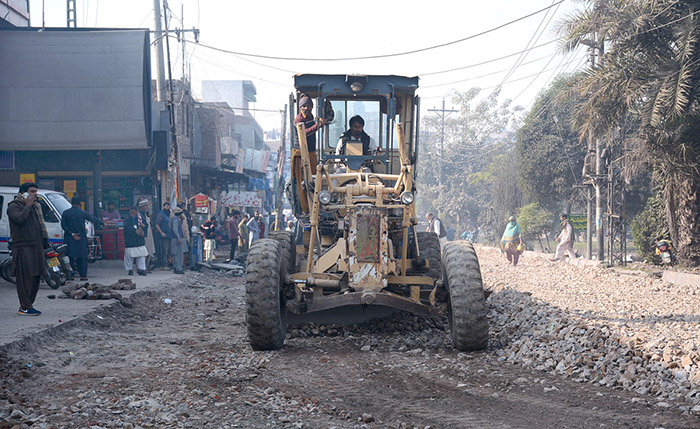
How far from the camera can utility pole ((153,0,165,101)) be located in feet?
74.8

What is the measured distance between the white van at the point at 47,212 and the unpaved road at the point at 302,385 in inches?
252

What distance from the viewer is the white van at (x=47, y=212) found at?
49.1 feet

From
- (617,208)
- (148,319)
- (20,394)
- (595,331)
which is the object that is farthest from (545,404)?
(617,208)

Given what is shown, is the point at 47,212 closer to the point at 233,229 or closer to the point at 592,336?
the point at 233,229

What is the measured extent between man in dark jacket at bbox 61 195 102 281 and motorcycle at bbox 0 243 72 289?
0.22m

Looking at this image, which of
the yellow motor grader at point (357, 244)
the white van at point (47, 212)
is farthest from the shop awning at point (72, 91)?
the yellow motor grader at point (357, 244)

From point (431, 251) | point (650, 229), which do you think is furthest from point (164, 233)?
point (650, 229)

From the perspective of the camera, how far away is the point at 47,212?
15883 mm

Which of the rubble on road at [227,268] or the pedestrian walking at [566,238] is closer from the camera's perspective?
the rubble on road at [227,268]

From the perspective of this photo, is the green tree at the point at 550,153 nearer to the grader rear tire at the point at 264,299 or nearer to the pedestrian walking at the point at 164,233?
the pedestrian walking at the point at 164,233

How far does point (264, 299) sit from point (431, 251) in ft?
10.3

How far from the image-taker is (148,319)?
37.8 feet

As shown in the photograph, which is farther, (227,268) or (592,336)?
(227,268)

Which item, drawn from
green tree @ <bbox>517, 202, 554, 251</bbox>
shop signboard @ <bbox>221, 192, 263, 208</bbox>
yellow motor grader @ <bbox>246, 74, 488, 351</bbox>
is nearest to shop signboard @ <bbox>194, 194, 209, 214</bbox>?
shop signboard @ <bbox>221, 192, 263, 208</bbox>
